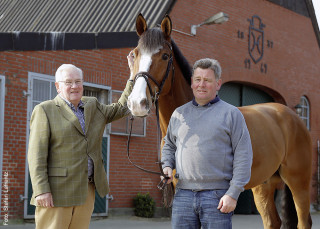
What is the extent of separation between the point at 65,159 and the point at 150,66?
38.0 inches

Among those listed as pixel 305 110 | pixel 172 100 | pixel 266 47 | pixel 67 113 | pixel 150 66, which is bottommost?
pixel 67 113

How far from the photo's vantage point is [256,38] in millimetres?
Result: 13867

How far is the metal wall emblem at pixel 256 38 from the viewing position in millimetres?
13688

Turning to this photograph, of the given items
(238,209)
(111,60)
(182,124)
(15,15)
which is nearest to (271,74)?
(238,209)

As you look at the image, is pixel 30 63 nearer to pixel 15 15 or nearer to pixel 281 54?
pixel 15 15

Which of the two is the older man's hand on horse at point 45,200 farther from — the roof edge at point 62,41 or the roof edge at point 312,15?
the roof edge at point 312,15

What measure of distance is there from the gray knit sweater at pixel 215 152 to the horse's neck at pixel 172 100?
0.98m

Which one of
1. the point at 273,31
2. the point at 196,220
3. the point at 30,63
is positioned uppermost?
the point at 273,31

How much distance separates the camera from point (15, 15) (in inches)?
556

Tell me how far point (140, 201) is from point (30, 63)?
12.7 ft

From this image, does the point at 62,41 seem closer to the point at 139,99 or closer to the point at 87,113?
the point at 87,113

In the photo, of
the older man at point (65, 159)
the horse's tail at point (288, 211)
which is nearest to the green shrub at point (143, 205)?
the horse's tail at point (288, 211)

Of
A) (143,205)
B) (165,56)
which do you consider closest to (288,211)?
(165,56)

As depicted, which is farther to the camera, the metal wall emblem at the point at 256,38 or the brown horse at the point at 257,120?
the metal wall emblem at the point at 256,38
